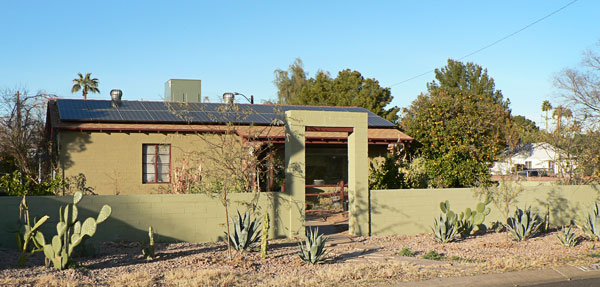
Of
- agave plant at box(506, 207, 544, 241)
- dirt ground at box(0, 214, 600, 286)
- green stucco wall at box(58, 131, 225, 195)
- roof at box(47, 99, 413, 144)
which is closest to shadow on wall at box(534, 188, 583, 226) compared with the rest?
agave plant at box(506, 207, 544, 241)

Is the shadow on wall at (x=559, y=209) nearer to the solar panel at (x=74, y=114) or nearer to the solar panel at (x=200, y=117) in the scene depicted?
the solar panel at (x=200, y=117)

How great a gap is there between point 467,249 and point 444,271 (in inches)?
106

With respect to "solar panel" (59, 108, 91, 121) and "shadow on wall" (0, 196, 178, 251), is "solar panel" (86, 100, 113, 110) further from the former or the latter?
"shadow on wall" (0, 196, 178, 251)

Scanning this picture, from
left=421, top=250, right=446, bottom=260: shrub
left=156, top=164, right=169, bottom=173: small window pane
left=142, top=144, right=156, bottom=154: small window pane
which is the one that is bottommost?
left=421, top=250, right=446, bottom=260: shrub

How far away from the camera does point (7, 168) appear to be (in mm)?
30219

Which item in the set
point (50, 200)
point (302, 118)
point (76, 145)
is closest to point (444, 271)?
point (302, 118)

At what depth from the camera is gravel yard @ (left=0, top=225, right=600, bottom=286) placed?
27.8ft

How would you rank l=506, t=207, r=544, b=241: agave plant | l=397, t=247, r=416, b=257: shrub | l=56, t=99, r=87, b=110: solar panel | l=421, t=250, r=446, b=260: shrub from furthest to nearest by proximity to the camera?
1. l=56, t=99, r=87, b=110: solar panel
2. l=506, t=207, r=544, b=241: agave plant
3. l=397, t=247, r=416, b=257: shrub
4. l=421, t=250, r=446, b=260: shrub

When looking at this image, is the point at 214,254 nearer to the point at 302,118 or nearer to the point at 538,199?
the point at 302,118

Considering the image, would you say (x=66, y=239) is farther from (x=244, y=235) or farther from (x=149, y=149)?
(x=149, y=149)

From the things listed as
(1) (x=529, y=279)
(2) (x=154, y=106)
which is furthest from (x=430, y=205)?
(2) (x=154, y=106)

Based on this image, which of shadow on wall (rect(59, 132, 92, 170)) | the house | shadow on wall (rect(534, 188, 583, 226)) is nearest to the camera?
shadow on wall (rect(534, 188, 583, 226))

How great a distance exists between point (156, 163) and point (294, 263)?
1012 centimetres

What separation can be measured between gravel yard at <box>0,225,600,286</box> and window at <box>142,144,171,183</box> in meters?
7.22
